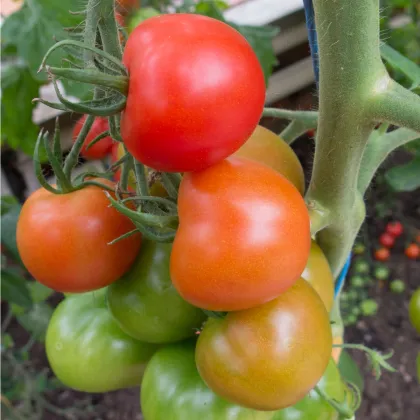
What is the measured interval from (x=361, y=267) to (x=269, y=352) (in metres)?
1.47

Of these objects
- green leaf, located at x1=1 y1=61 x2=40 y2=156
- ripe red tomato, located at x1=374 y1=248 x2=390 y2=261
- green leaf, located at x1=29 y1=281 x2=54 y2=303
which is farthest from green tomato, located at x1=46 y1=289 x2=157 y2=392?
ripe red tomato, located at x1=374 y1=248 x2=390 y2=261

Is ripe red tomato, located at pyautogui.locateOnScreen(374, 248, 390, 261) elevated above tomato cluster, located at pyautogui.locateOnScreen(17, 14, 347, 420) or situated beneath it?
situated beneath

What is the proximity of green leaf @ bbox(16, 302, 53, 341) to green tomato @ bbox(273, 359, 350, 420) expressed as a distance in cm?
95

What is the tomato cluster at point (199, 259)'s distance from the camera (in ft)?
1.14

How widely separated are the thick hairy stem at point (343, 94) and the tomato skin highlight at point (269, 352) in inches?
4.1

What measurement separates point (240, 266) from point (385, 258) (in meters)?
1.63

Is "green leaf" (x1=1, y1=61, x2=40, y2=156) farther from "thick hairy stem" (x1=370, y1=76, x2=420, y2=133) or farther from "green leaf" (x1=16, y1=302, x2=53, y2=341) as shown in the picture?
"thick hairy stem" (x1=370, y1=76, x2=420, y2=133)

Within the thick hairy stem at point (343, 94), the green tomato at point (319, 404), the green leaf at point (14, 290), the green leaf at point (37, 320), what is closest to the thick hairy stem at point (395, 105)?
the thick hairy stem at point (343, 94)

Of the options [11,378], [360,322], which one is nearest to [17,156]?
[11,378]

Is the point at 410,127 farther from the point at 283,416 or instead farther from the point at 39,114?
the point at 39,114

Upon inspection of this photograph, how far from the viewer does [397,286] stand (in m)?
1.78

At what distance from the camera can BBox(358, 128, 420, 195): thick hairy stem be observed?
0.58m

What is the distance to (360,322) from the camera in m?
1.77

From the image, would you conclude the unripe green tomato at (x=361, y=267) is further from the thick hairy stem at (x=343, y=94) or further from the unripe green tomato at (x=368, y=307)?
the thick hairy stem at (x=343, y=94)
